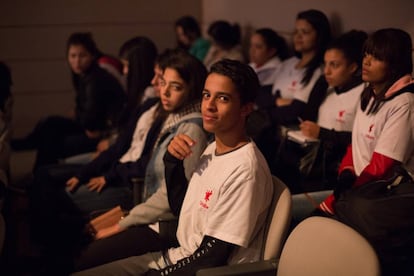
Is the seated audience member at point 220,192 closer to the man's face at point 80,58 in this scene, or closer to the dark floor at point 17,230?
the dark floor at point 17,230

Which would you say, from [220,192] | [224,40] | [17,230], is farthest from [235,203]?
[224,40]

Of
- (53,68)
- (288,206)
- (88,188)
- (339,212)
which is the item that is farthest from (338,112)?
(53,68)

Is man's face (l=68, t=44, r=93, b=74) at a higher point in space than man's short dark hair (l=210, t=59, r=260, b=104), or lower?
lower

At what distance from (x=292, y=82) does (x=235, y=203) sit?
176cm

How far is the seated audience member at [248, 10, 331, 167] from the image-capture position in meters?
2.91

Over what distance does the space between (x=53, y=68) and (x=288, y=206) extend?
3.80m

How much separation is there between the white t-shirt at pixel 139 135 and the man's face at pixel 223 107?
950mm

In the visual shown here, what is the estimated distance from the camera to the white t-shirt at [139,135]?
267cm

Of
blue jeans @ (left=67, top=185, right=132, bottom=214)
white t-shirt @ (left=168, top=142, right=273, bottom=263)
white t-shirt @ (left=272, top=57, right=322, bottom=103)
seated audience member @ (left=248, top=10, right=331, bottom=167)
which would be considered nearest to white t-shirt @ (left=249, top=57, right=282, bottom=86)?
white t-shirt @ (left=272, top=57, right=322, bottom=103)

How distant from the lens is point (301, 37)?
3068 millimetres

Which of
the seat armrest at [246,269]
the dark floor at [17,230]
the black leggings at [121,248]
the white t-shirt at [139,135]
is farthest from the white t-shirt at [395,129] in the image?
the dark floor at [17,230]

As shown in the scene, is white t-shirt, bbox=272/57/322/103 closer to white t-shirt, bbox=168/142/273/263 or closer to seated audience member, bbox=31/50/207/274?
seated audience member, bbox=31/50/207/274

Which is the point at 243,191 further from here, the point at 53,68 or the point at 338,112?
the point at 53,68

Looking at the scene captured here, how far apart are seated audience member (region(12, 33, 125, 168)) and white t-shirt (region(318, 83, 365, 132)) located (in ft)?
4.39
